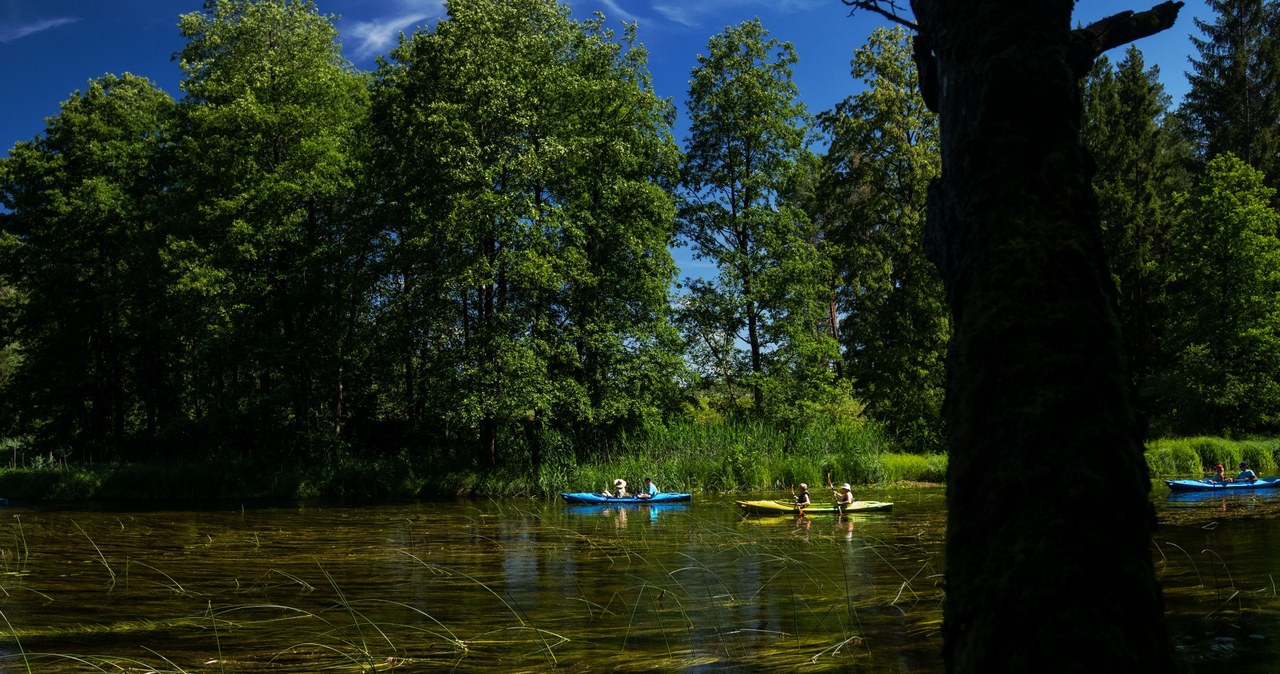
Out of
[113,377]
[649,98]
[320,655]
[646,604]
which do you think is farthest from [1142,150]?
[113,377]

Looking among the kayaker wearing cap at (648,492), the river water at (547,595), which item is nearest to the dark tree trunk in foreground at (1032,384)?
the river water at (547,595)

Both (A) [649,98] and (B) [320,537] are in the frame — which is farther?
(A) [649,98]

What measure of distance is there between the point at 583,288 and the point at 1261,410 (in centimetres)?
2350

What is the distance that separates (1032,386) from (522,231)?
21.4m

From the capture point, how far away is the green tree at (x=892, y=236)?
27.3m

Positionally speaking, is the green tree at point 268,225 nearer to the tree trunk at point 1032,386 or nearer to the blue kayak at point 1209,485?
the blue kayak at point 1209,485

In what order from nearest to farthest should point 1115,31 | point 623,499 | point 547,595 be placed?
point 1115,31 < point 547,595 < point 623,499

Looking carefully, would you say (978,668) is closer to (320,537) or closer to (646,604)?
(646,604)

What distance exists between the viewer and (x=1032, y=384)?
2176 mm

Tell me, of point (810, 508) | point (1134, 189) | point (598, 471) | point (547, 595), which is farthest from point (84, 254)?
point (1134, 189)

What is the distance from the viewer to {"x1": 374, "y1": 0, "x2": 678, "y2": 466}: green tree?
22.5 m

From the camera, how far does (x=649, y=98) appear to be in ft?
88.2

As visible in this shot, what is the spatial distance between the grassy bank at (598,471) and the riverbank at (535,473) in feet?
0.10

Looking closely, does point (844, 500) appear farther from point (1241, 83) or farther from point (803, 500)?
point (1241, 83)
